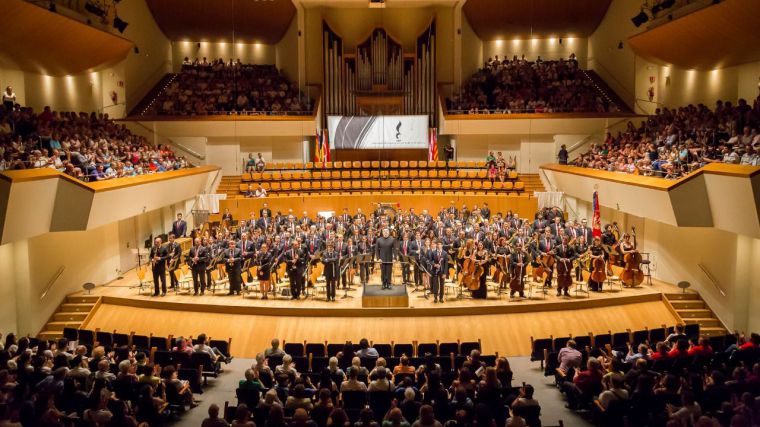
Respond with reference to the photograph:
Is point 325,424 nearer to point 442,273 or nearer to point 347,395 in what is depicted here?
point 347,395

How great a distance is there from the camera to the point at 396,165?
2411 cm

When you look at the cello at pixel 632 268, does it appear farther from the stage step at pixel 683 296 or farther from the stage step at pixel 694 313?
the stage step at pixel 694 313

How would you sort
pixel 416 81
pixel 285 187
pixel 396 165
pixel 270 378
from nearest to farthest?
pixel 270 378 → pixel 285 187 → pixel 396 165 → pixel 416 81

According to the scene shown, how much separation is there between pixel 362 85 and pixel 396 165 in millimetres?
3741

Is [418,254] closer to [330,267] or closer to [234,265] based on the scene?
[330,267]

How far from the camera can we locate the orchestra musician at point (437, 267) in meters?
13.6

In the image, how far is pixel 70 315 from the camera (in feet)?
45.9

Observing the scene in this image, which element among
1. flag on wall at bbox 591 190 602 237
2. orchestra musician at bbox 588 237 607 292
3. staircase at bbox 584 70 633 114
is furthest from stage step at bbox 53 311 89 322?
staircase at bbox 584 70 633 114

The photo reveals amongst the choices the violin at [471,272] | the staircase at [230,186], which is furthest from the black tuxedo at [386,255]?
the staircase at [230,186]

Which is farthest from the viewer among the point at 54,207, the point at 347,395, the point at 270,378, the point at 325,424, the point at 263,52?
the point at 263,52

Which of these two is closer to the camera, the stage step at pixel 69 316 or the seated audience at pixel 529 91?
the stage step at pixel 69 316

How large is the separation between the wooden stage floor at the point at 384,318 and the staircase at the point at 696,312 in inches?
9.7

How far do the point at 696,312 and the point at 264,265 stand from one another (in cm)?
874

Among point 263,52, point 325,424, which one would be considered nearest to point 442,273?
point 325,424
